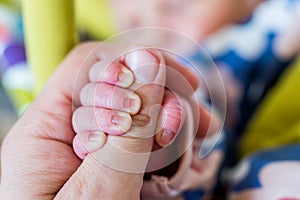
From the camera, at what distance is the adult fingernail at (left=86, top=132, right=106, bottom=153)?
224 mm

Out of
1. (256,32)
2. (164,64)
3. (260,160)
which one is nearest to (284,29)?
(256,32)

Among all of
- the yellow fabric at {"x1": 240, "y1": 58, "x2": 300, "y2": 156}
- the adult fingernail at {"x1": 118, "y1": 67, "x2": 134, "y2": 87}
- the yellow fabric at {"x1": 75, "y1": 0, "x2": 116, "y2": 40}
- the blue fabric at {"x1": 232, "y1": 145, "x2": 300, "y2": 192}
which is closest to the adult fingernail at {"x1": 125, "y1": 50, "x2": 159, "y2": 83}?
the adult fingernail at {"x1": 118, "y1": 67, "x2": 134, "y2": 87}

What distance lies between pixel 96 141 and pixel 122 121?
0.02 metres

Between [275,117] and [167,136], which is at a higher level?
[167,136]

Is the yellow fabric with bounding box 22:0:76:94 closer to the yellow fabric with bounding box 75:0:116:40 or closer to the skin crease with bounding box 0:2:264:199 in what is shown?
the skin crease with bounding box 0:2:264:199

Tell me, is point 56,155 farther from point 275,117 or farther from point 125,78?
point 275,117

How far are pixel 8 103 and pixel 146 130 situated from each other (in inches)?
17.4

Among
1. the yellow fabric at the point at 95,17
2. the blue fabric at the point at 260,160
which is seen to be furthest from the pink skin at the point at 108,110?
the yellow fabric at the point at 95,17

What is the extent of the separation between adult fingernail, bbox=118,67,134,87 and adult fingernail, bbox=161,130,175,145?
30mm

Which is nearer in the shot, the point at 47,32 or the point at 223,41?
the point at 47,32

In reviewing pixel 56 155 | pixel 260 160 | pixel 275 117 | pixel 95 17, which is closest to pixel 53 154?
pixel 56 155

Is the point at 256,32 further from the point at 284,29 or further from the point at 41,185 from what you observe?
the point at 41,185

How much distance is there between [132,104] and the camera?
0.23 m

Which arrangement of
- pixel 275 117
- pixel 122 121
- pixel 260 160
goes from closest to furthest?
pixel 122 121 → pixel 260 160 → pixel 275 117
